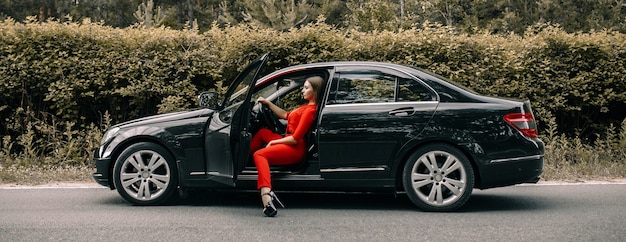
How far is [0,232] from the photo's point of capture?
704 centimetres

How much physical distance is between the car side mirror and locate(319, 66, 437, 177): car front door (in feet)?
4.01

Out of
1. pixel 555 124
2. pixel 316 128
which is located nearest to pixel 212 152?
pixel 316 128

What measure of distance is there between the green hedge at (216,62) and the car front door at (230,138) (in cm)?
391

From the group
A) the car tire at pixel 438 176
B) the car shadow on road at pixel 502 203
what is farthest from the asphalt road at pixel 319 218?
the car tire at pixel 438 176

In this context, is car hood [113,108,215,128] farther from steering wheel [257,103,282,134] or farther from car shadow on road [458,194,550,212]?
car shadow on road [458,194,550,212]

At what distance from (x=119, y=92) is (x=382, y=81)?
17.1 feet

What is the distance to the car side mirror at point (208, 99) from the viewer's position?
27.6ft

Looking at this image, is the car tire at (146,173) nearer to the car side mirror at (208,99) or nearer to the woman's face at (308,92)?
the car side mirror at (208,99)

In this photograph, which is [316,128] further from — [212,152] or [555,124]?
[555,124]

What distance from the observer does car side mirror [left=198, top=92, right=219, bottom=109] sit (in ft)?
27.6

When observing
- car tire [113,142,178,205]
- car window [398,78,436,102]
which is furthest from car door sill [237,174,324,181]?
car window [398,78,436,102]

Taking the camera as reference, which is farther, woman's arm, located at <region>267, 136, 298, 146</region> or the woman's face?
the woman's face

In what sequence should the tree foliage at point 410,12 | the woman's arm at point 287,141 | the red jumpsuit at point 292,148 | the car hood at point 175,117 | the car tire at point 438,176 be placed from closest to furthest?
the car tire at point 438,176 → the red jumpsuit at point 292,148 → the woman's arm at point 287,141 → the car hood at point 175,117 → the tree foliage at point 410,12

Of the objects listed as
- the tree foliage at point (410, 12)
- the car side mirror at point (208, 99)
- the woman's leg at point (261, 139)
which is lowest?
the woman's leg at point (261, 139)
